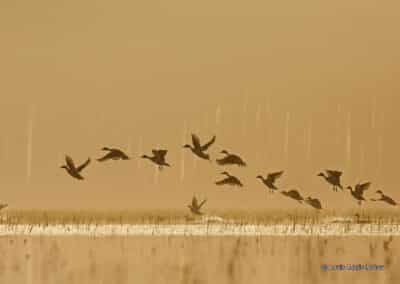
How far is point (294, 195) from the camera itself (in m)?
1.13

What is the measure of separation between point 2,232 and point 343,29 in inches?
31.8

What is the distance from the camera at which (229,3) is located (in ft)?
3.81

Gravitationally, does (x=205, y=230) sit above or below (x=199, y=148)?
below

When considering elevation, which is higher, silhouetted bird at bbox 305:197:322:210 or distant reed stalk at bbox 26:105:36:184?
distant reed stalk at bbox 26:105:36:184

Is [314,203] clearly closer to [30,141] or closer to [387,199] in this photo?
[387,199]

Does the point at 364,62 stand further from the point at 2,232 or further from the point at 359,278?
→ the point at 2,232

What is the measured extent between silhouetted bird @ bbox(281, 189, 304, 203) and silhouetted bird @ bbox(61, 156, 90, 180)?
0.41m

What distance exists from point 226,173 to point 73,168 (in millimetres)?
314

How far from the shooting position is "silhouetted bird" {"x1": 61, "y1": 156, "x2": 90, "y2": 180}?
113cm

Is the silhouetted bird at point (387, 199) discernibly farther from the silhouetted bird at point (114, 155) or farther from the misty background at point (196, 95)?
the silhouetted bird at point (114, 155)

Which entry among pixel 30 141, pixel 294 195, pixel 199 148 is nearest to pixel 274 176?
pixel 294 195

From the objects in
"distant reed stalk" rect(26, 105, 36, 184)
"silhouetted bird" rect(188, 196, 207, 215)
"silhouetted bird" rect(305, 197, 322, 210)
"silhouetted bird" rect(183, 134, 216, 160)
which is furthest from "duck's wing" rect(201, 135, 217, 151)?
"distant reed stalk" rect(26, 105, 36, 184)

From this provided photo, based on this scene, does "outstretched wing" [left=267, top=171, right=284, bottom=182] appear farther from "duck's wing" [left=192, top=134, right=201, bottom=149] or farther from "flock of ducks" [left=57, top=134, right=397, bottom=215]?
"duck's wing" [left=192, top=134, right=201, bottom=149]

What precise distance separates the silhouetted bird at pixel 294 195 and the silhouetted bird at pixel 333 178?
61mm
